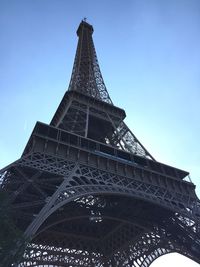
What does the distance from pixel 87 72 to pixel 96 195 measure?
20773 mm

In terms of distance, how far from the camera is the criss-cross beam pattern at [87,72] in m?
35.9

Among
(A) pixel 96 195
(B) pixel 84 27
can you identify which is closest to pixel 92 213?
(A) pixel 96 195

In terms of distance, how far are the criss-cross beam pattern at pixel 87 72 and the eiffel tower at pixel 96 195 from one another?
7.04ft

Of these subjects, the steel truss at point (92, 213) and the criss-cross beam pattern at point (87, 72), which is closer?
the steel truss at point (92, 213)

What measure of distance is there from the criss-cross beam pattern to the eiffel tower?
2.14 metres

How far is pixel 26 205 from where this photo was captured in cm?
1608

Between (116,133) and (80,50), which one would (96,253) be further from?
(80,50)

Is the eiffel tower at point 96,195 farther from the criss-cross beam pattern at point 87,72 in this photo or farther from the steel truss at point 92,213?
the criss-cross beam pattern at point 87,72

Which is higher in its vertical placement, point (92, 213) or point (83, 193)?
point (92, 213)

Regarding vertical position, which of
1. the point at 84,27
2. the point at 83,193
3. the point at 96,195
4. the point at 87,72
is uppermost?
the point at 84,27

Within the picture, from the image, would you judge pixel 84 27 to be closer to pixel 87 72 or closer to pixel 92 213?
pixel 87 72

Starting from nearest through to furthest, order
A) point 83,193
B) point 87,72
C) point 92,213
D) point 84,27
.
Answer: point 83,193 → point 92,213 → point 87,72 → point 84,27

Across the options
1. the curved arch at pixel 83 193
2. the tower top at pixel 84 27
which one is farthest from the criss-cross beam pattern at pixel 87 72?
the curved arch at pixel 83 193

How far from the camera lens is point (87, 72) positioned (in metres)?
39.9
